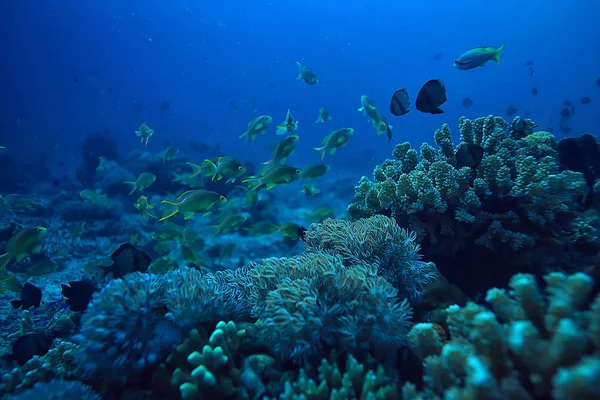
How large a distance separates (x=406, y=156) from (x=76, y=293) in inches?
215

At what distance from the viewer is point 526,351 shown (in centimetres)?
134

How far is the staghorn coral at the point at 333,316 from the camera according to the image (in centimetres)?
213

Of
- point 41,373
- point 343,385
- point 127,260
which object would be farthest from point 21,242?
point 343,385

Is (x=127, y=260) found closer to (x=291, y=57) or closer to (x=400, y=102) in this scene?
(x=400, y=102)

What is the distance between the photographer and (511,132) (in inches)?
208

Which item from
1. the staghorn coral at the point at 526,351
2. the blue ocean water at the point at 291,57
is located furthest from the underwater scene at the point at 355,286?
the blue ocean water at the point at 291,57

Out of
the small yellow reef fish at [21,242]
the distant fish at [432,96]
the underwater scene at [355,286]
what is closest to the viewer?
the underwater scene at [355,286]

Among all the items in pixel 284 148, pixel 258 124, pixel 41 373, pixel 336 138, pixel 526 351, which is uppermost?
pixel 258 124

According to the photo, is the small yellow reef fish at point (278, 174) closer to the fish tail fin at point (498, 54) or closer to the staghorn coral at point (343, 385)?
the fish tail fin at point (498, 54)

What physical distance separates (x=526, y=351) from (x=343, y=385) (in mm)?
1034

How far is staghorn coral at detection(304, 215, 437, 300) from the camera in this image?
3230 millimetres

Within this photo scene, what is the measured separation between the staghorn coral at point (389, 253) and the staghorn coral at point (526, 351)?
4.08ft

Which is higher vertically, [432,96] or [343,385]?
[432,96]

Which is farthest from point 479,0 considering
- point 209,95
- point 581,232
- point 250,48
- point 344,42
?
point 581,232
